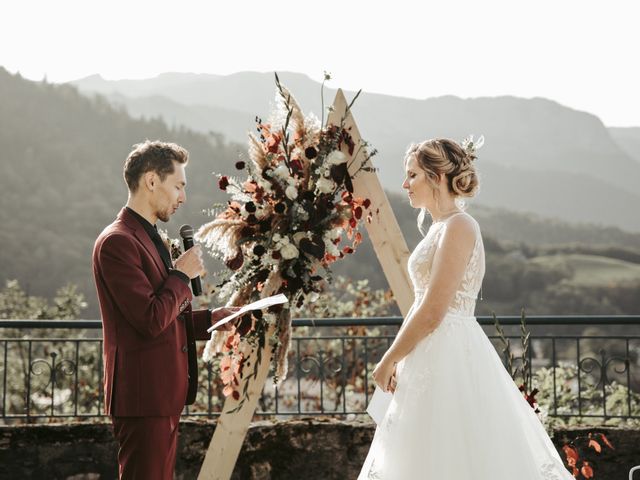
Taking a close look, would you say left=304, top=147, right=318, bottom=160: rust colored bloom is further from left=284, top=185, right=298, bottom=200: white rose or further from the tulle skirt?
the tulle skirt

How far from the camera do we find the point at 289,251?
3.53 metres

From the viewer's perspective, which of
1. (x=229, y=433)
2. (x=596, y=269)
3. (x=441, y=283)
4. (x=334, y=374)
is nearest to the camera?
(x=441, y=283)

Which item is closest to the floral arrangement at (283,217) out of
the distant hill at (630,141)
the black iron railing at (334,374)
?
the black iron railing at (334,374)

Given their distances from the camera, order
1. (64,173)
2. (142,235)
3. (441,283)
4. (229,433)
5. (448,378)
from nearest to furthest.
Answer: (142,235) < (441,283) < (448,378) < (229,433) < (64,173)

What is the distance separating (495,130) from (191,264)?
185ft

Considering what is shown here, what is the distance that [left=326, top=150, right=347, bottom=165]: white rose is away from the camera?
3.60 meters

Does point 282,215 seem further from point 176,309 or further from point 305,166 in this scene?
point 176,309

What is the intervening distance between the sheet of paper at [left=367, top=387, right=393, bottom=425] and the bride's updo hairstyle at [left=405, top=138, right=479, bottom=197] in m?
0.91

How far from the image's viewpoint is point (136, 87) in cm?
5703

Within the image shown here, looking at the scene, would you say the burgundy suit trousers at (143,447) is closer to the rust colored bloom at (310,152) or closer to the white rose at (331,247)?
the white rose at (331,247)

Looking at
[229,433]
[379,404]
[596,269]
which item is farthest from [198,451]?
[596,269]

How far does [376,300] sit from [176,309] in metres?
6.80

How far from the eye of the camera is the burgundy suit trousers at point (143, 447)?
8.45 ft

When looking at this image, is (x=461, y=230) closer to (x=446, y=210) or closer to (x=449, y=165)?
(x=446, y=210)
